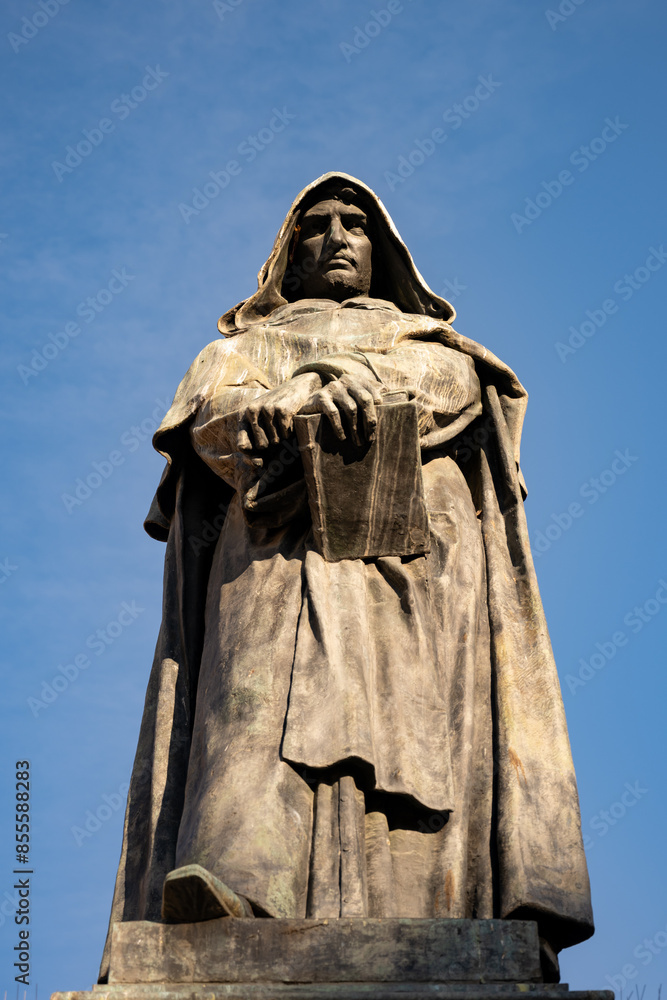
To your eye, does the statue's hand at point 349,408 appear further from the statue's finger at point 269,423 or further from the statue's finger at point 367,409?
the statue's finger at point 269,423

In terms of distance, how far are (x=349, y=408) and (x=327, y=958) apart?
295 cm

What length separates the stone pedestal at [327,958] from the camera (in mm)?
6422

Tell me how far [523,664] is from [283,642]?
1453mm

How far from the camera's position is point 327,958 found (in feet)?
21.4

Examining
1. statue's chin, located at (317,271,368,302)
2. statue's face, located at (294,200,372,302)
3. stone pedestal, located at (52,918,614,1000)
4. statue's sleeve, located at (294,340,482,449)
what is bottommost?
stone pedestal, located at (52,918,614,1000)

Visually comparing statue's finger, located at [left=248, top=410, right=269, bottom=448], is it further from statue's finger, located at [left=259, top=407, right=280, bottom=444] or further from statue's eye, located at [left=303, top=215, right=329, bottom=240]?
statue's eye, located at [left=303, top=215, right=329, bottom=240]

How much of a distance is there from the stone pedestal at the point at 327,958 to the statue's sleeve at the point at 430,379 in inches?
127

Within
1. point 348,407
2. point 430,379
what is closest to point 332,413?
point 348,407

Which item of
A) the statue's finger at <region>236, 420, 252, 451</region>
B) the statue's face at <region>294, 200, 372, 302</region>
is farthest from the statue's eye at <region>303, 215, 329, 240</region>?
the statue's finger at <region>236, 420, 252, 451</region>

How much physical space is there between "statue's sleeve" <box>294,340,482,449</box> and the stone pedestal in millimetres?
3215

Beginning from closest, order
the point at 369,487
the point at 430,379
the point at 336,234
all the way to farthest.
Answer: the point at 369,487 → the point at 430,379 → the point at 336,234

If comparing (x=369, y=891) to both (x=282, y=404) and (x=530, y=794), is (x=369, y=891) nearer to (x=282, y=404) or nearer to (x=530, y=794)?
(x=530, y=794)

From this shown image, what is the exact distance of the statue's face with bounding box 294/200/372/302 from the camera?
33.6 ft

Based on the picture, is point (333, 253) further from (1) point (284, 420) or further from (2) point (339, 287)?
(1) point (284, 420)
